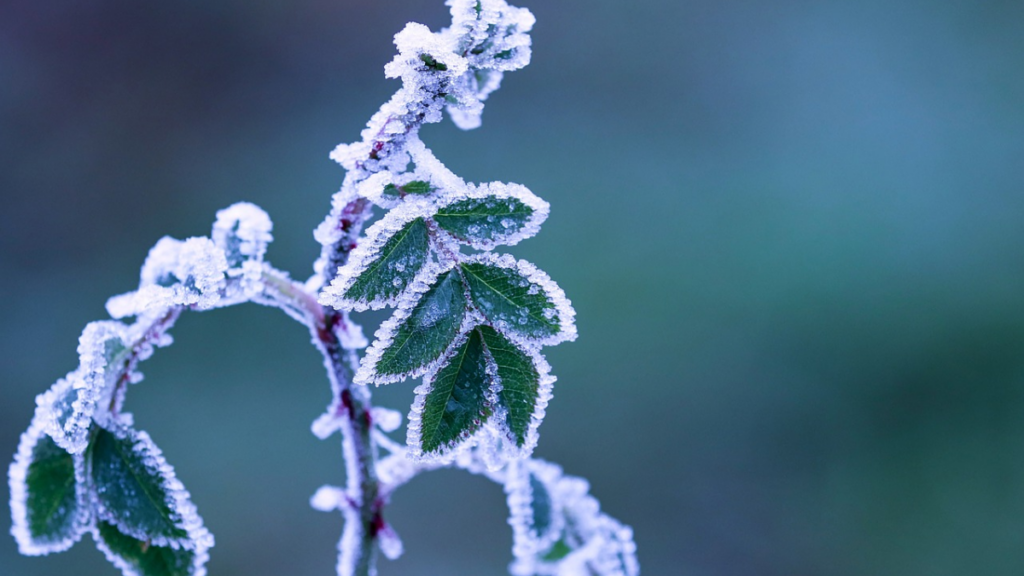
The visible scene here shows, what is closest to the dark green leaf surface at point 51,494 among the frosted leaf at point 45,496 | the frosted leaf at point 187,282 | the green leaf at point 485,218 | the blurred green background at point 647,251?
the frosted leaf at point 45,496

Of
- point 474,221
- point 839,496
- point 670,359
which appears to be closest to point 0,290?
point 670,359

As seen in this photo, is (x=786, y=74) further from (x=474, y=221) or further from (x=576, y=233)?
(x=474, y=221)

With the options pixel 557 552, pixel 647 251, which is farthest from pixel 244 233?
pixel 647 251

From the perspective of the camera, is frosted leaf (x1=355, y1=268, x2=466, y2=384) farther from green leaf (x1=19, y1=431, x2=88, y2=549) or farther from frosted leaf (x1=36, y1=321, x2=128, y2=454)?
green leaf (x1=19, y1=431, x2=88, y2=549)

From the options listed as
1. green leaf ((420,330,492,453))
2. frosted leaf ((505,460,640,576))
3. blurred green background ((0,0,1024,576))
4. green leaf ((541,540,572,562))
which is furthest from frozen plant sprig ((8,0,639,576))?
blurred green background ((0,0,1024,576))

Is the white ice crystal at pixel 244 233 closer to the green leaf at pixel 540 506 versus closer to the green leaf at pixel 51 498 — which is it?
the green leaf at pixel 51 498

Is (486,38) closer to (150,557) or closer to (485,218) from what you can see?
(485,218)
